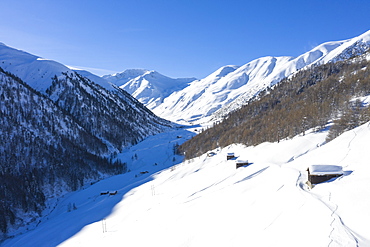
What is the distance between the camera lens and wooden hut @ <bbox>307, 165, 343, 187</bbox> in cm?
2070

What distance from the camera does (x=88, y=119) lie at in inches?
6358

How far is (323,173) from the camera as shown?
20.6 m

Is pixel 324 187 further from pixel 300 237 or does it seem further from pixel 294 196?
pixel 300 237

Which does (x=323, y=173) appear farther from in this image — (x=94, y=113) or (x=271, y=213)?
(x=94, y=113)

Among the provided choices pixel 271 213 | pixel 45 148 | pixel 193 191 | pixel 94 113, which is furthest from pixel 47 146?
pixel 271 213

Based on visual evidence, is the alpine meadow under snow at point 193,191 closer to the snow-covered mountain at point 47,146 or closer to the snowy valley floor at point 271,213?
the snowy valley floor at point 271,213

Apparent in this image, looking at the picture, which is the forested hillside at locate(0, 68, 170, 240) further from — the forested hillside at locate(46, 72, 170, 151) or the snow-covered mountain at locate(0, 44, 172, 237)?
the forested hillside at locate(46, 72, 170, 151)

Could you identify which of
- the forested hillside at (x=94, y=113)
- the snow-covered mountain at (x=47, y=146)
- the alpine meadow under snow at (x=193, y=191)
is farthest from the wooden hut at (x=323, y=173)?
the forested hillside at (x=94, y=113)

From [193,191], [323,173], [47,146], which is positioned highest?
[323,173]

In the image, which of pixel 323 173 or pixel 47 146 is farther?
pixel 47 146

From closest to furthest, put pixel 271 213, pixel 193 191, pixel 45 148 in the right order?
pixel 271 213 → pixel 193 191 → pixel 45 148

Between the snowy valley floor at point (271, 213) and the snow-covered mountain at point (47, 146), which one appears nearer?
the snowy valley floor at point (271, 213)

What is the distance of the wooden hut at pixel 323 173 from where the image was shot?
20.7 meters

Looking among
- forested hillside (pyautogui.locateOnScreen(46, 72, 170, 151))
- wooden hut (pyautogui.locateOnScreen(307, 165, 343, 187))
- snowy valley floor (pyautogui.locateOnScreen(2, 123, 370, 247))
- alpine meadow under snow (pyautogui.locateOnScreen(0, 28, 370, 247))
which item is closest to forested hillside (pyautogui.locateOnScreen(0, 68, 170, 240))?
alpine meadow under snow (pyautogui.locateOnScreen(0, 28, 370, 247))
